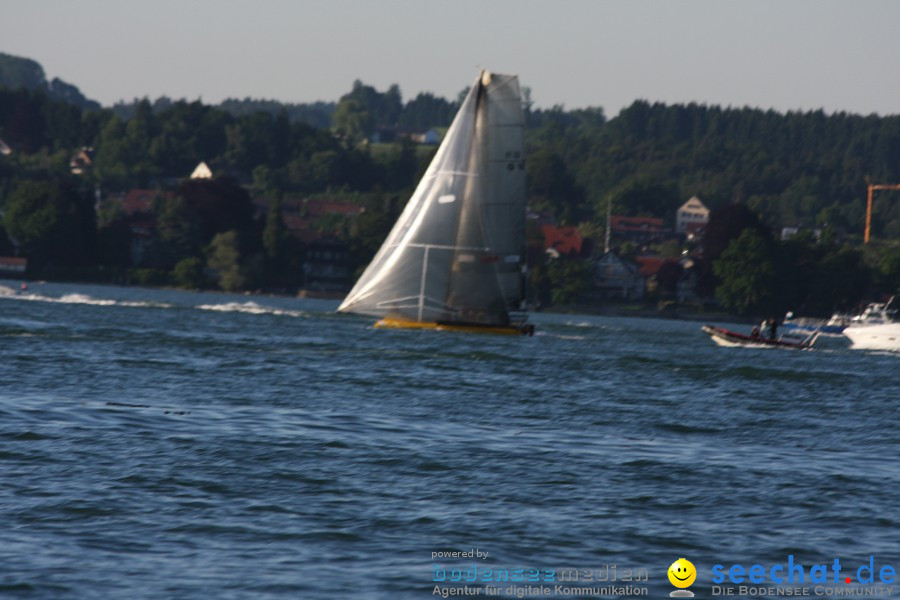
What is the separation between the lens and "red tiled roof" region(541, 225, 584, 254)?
520 ft

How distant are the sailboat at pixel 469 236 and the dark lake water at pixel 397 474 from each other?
13160mm

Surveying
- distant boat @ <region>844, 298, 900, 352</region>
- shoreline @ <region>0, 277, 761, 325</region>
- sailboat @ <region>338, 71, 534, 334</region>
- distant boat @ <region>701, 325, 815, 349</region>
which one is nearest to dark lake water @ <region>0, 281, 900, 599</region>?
sailboat @ <region>338, 71, 534, 334</region>

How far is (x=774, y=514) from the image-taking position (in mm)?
19047

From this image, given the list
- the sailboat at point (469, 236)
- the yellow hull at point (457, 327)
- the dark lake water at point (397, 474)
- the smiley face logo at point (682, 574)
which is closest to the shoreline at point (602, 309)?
the yellow hull at point (457, 327)

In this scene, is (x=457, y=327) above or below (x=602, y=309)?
above

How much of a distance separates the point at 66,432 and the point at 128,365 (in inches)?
543

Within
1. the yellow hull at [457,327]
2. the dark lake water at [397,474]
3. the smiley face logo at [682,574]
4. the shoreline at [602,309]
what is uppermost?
the smiley face logo at [682,574]

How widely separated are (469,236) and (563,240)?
108 meters

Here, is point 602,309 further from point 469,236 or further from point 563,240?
point 469,236

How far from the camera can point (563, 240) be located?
161750mm

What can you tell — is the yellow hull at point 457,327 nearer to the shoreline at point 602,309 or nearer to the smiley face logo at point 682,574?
the smiley face logo at point 682,574

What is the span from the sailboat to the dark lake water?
518 inches

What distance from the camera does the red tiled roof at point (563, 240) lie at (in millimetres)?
158500

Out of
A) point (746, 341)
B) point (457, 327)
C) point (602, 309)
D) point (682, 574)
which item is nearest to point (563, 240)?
point (602, 309)
